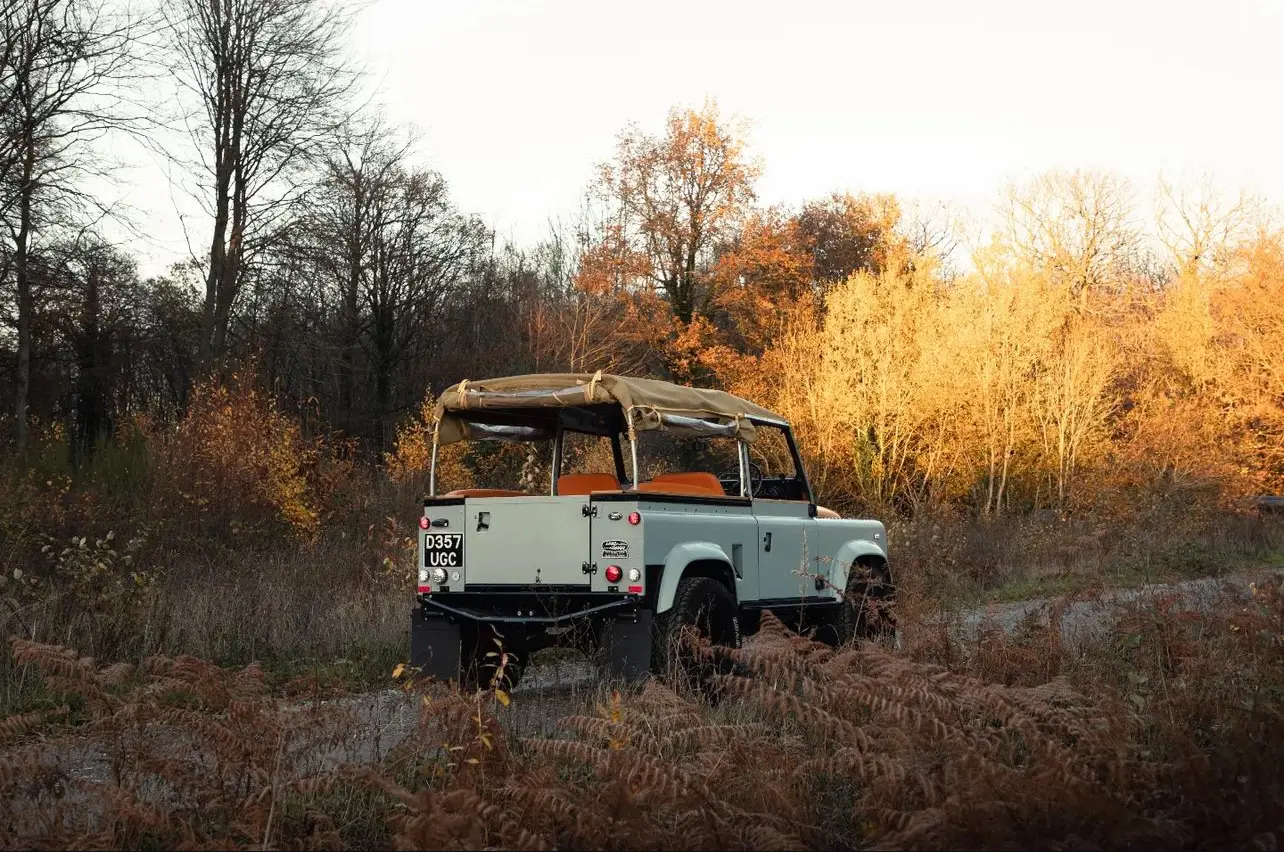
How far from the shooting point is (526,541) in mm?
8383

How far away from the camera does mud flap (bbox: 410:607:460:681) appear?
28.4 ft

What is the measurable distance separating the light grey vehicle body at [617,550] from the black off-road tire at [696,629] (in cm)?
1

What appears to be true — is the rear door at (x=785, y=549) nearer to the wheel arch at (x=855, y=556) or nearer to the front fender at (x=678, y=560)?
the wheel arch at (x=855, y=556)

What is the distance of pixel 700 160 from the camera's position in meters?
42.1

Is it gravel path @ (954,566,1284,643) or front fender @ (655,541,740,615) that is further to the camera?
gravel path @ (954,566,1284,643)

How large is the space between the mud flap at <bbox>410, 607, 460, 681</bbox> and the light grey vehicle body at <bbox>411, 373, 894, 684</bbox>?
10mm

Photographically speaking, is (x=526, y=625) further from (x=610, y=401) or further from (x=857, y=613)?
(x=857, y=613)

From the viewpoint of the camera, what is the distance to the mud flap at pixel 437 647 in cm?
A: 866

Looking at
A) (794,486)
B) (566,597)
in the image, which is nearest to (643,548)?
(566,597)

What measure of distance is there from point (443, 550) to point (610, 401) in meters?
1.61

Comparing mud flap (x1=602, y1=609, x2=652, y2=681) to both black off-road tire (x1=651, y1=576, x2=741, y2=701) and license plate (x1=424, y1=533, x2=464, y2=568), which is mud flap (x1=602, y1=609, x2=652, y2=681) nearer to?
black off-road tire (x1=651, y1=576, x2=741, y2=701)

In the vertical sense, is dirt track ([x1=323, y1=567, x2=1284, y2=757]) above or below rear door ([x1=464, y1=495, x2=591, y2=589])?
below

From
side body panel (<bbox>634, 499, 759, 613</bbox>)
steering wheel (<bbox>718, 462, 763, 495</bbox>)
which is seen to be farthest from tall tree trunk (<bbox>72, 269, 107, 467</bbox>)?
side body panel (<bbox>634, 499, 759, 613</bbox>)

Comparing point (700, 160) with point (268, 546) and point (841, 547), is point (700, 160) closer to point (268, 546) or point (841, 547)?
point (268, 546)
